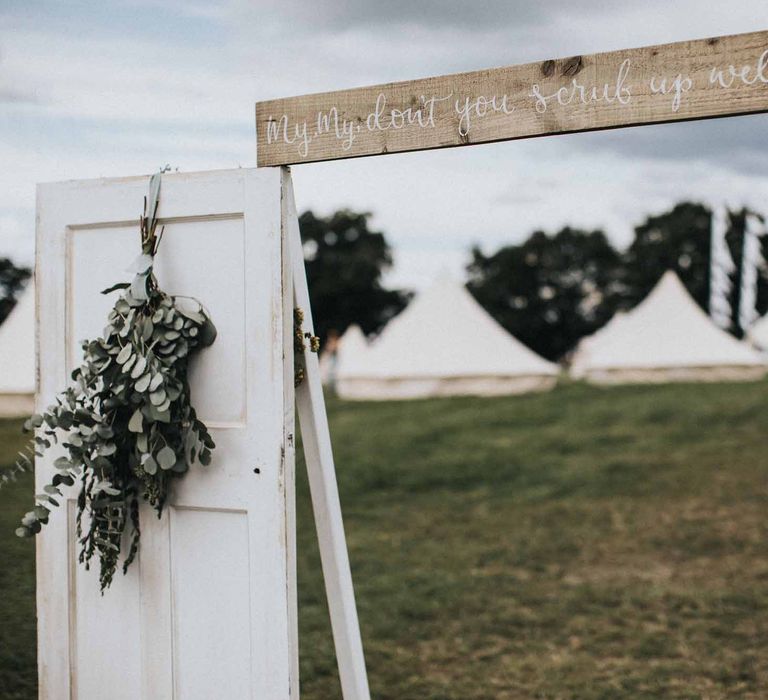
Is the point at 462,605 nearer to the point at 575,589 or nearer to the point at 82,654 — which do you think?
the point at 575,589

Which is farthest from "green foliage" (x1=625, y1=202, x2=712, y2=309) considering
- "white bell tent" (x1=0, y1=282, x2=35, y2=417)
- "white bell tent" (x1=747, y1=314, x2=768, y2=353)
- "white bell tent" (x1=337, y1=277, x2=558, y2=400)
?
"white bell tent" (x1=0, y1=282, x2=35, y2=417)

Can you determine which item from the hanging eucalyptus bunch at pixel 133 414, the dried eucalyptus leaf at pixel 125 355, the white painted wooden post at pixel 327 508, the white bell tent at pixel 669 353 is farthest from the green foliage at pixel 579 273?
the dried eucalyptus leaf at pixel 125 355

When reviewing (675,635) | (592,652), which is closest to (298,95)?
(592,652)

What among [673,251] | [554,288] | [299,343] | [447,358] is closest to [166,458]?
[299,343]

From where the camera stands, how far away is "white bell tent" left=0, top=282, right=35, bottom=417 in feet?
42.0

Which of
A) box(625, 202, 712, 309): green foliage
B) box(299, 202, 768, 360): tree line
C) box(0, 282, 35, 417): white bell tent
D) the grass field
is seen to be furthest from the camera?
box(299, 202, 768, 360): tree line

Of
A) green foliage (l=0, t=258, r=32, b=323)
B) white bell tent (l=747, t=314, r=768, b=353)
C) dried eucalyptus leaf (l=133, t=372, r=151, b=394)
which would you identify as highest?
green foliage (l=0, t=258, r=32, b=323)

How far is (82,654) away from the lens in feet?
9.47

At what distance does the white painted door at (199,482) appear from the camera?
8.44ft

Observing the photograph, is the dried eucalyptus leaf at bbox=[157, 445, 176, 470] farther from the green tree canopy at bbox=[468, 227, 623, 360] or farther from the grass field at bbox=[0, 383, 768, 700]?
the green tree canopy at bbox=[468, 227, 623, 360]

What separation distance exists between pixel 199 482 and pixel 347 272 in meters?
40.5

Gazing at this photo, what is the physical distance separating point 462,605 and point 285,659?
9.53 ft

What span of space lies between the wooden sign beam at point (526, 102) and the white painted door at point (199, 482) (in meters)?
0.23

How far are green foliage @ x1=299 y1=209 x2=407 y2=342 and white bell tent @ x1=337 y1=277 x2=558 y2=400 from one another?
26.9 m
